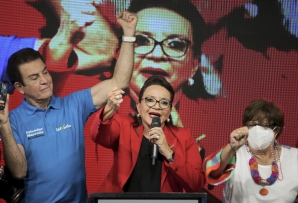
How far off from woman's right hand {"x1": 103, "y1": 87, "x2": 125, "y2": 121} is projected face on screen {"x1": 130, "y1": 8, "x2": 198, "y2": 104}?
1.39m

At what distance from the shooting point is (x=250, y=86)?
151 inches

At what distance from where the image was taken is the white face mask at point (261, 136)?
244 centimetres

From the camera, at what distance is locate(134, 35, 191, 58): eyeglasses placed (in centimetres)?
375

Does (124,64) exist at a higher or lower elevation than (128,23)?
lower

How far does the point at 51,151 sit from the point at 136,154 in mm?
476

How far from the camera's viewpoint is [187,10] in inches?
148

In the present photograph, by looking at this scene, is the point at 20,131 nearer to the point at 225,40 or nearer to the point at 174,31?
the point at 174,31

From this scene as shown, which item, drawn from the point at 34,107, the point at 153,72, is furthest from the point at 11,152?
the point at 153,72

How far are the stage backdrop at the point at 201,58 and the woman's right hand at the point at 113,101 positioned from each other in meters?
1.38

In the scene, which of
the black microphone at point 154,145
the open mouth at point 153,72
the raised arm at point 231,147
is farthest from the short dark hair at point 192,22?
the raised arm at point 231,147

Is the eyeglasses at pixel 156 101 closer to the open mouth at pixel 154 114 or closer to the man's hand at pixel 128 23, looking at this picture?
the open mouth at pixel 154 114

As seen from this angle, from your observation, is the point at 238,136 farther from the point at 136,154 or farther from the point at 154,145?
the point at 136,154

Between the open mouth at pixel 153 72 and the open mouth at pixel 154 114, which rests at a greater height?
the open mouth at pixel 153 72

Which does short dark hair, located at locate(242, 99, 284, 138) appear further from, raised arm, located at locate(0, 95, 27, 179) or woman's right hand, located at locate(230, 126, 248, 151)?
raised arm, located at locate(0, 95, 27, 179)
